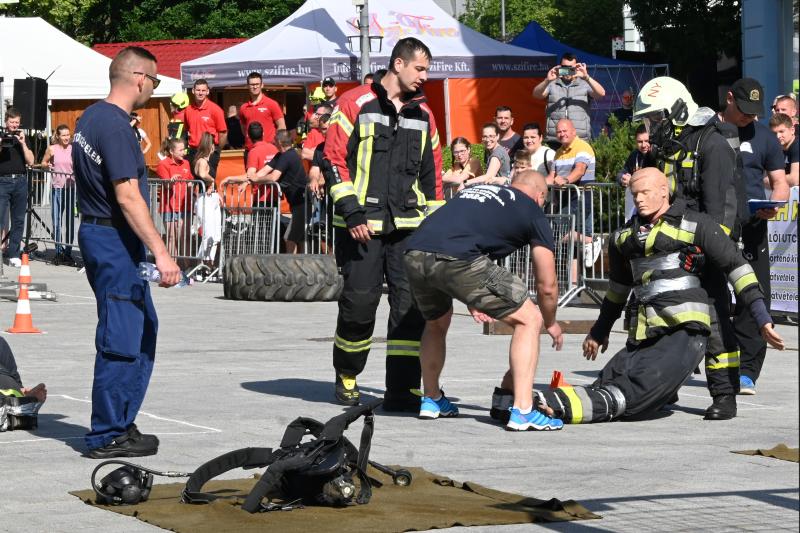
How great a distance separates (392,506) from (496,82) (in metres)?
21.8

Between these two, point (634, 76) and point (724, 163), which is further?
point (634, 76)

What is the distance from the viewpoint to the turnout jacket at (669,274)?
8.98 meters

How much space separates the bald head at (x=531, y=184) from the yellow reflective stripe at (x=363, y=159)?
1.05 m

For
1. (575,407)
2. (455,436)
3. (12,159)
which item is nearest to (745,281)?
(575,407)

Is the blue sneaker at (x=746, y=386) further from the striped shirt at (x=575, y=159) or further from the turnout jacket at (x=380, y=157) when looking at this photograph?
the striped shirt at (x=575, y=159)

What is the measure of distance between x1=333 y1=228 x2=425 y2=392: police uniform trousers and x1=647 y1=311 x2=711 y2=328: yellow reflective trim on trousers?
139 cm

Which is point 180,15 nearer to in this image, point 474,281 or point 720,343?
point 720,343

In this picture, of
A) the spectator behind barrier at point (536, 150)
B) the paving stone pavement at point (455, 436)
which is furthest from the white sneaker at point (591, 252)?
the paving stone pavement at point (455, 436)

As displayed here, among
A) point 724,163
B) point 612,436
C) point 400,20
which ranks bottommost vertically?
point 612,436

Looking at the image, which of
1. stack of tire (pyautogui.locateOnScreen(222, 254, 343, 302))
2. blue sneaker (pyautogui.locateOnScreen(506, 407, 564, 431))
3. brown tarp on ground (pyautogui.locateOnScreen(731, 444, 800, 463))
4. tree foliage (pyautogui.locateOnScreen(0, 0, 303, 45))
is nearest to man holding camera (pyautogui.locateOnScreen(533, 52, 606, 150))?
stack of tire (pyautogui.locateOnScreen(222, 254, 343, 302))

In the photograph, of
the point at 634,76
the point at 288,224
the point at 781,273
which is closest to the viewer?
the point at 781,273

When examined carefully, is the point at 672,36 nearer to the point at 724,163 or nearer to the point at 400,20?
the point at 400,20

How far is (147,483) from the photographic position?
6809 millimetres

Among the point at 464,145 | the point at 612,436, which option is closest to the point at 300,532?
the point at 612,436
